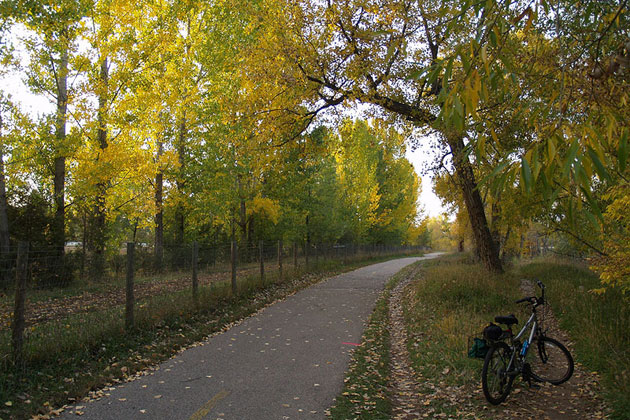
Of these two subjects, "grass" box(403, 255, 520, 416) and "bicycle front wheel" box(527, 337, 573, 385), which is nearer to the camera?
"bicycle front wheel" box(527, 337, 573, 385)

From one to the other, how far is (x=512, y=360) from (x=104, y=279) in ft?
32.4

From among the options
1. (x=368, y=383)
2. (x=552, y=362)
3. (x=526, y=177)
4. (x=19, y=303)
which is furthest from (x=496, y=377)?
(x=19, y=303)

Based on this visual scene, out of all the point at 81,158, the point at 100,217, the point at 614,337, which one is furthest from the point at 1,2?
the point at 614,337

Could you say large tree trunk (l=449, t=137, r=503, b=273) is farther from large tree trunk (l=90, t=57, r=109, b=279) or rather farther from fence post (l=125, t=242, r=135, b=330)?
large tree trunk (l=90, t=57, r=109, b=279)

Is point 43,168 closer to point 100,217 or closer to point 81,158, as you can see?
point 81,158

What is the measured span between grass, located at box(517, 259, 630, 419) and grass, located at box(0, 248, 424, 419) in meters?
6.37

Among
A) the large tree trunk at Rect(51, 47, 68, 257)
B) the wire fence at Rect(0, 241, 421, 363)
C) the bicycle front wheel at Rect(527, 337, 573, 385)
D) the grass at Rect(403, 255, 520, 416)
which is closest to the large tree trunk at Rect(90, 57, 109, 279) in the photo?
the large tree trunk at Rect(51, 47, 68, 257)

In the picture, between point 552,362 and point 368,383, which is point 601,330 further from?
point 368,383

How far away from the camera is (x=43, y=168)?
16.0m

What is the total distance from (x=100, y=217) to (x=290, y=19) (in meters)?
11.6

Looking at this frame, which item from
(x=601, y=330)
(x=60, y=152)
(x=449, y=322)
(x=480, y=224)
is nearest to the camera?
(x=601, y=330)

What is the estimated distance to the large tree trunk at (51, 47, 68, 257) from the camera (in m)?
14.4

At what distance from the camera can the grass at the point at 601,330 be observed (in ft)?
17.0

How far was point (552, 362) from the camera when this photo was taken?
6.12 meters
